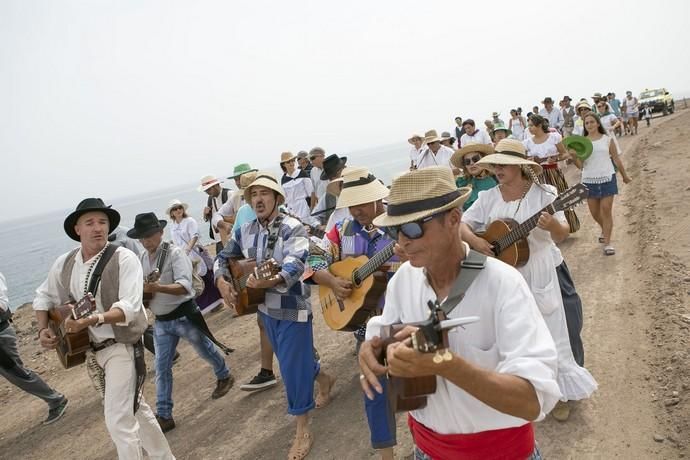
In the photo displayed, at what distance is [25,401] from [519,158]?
24.8 feet

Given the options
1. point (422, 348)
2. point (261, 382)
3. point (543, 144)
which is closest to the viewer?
point (422, 348)

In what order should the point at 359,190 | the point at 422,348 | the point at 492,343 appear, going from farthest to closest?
the point at 359,190 < the point at 492,343 < the point at 422,348

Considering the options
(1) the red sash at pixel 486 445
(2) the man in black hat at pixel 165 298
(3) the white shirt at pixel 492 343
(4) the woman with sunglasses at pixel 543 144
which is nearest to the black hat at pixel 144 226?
(2) the man in black hat at pixel 165 298

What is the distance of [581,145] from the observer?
277 inches

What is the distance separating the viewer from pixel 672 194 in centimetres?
897

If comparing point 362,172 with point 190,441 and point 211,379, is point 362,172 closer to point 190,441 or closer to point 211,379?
point 190,441

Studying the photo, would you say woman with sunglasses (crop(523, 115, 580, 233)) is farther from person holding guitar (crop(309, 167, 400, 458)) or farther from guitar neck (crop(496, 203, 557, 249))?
person holding guitar (crop(309, 167, 400, 458))

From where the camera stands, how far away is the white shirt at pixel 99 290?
145 inches

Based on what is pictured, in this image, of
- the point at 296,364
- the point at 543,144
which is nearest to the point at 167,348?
the point at 296,364

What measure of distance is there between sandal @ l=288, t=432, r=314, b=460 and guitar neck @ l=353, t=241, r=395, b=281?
1599 mm

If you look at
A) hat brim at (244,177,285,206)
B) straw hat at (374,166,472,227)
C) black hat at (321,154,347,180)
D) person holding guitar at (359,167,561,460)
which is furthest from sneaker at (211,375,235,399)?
straw hat at (374,166,472,227)

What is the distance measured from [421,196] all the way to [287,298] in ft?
8.67

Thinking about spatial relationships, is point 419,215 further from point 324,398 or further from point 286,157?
point 286,157

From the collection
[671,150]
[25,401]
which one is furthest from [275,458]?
[671,150]
